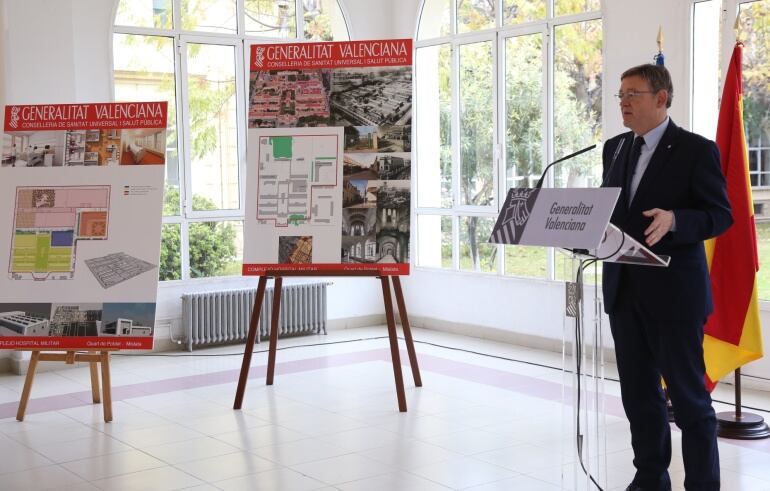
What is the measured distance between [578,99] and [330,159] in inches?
101

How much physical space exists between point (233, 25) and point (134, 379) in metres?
3.37

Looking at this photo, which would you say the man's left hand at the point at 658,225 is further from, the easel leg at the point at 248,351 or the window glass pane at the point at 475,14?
the window glass pane at the point at 475,14

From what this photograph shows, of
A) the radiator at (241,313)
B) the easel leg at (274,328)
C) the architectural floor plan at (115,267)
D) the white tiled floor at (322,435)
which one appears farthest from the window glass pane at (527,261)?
the architectural floor plan at (115,267)

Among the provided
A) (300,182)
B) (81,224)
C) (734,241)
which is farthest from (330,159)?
(734,241)

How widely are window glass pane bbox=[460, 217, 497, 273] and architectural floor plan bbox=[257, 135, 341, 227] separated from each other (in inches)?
109

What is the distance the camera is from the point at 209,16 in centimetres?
830

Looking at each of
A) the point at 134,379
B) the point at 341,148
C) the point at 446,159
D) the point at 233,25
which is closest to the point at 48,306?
the point at 134,379

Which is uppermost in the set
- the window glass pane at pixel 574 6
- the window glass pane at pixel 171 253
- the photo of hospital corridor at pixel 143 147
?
the window glass pane at pixel 574 6

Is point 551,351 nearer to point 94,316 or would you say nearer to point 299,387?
point 299,387

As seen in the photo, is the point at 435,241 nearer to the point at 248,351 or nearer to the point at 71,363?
the point at 248,351

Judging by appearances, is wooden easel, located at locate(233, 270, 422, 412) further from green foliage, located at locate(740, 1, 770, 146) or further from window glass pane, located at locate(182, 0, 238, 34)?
window glass pane, located at locate(182, 0, 238, 34)

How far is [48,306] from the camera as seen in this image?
5.70 metres

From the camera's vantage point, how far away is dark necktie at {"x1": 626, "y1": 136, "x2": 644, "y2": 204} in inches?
144

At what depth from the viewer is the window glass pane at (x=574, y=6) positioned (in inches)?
286
